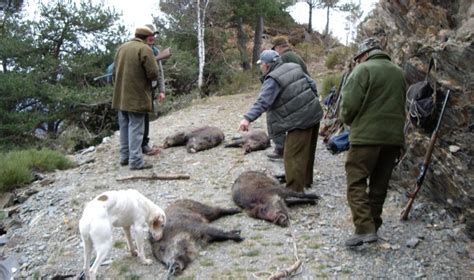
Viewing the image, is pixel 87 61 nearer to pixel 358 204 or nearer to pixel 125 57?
pixel 125 57

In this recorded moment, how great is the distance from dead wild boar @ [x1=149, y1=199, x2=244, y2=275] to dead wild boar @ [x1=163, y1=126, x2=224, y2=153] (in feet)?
10.9

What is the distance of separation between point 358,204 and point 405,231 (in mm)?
922

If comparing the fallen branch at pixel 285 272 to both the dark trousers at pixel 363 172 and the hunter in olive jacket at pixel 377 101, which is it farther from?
the hunter in olive jacket at pixel 377 101

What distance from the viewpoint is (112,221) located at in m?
4.42

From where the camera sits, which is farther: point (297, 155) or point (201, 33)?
point (201, 33)

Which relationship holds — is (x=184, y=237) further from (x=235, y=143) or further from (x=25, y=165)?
(x=25, y=165)

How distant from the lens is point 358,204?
15.6 feet

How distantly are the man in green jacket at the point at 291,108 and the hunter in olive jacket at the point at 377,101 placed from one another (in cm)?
131

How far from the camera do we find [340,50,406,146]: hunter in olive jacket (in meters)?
4.56

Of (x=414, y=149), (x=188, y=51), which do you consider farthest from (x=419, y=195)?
(x=188, y=51)

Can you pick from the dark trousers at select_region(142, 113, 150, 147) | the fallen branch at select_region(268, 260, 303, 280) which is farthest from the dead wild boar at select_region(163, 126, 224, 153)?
the fallen branch at select_region(268, 260, 303, 280)

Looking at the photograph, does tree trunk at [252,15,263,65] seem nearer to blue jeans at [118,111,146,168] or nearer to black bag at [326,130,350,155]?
black bag at [326,130,350,155]

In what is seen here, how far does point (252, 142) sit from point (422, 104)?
4.18 meters

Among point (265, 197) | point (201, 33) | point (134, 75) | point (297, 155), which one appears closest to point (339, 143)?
point (297, 155)
